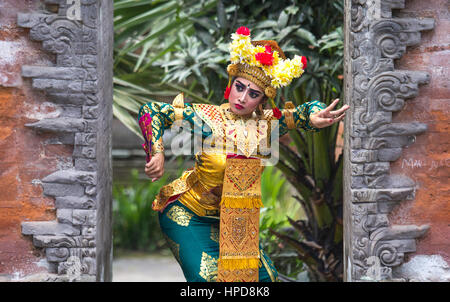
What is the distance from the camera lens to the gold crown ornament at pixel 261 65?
3548 millimetres

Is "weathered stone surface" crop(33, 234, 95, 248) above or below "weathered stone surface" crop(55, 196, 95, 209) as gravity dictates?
below

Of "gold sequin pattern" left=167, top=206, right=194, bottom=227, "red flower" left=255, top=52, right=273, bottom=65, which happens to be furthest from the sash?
"red flower" left=255, top=52, right=273, bottom=65

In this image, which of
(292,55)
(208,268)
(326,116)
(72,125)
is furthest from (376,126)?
(72,125)

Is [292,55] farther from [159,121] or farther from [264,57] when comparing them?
[159,121]

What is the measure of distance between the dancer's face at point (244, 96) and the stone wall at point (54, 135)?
30.1 inches

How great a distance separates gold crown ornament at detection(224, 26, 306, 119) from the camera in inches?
140

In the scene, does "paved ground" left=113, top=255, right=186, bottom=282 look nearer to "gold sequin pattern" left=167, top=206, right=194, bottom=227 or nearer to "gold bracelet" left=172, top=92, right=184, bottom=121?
"gold sequin pattern" left=167, top=206, right=194, bottom=227

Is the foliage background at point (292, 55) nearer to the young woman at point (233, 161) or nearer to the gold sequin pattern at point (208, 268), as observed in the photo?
the young woman at point (233, 161)

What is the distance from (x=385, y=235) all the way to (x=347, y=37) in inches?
45.4

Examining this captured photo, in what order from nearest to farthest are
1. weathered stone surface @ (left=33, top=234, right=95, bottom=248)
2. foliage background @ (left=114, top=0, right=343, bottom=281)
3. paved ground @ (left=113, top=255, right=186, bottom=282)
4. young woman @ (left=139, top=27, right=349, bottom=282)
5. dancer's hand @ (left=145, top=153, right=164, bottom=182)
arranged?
1. dancer's hand @ (left=145, top=153, right=164, bottom=182)
2. young woman @ (left=139, top=27, right=349, bottom=282)
3. weathered stone surface @ (left=33, top=234, right=95, bottom=248)
4. foliage background @ (left=114, top=0, right=343, bottom=281)
5. paved ground @ (left=113, top=255, right=186, bottom=282)

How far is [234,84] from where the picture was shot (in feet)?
12.0

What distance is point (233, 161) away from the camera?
3590 millimetres
